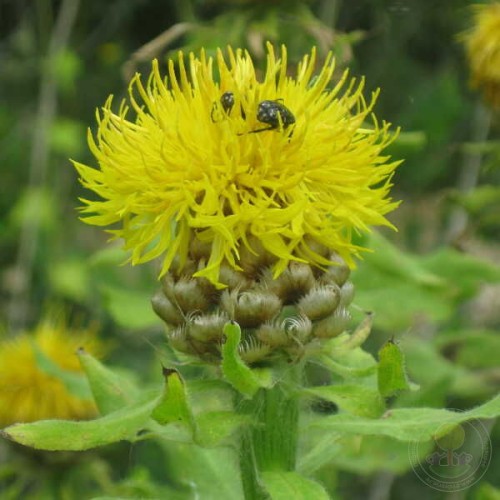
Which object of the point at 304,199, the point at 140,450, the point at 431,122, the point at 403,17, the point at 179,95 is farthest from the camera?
the point at 431,122

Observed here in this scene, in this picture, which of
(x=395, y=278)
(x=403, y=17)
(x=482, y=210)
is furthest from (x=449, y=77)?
(x=395, y=278)

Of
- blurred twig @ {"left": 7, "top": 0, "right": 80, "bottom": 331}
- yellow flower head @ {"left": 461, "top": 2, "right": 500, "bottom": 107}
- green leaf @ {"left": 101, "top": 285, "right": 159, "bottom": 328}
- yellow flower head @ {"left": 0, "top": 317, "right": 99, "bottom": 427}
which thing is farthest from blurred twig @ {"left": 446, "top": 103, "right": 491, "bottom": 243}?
blurred twig @ {"left": 7, "top": 0, "right": 80, "bottom": 331}

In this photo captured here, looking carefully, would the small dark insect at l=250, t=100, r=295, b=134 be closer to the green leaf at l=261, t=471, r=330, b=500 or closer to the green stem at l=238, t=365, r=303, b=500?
the green stem at l=238, t=365, r=303, b=500

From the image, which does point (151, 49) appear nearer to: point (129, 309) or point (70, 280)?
point (129, 309)

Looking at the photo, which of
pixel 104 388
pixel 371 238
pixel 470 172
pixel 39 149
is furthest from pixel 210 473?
pixel 39 149

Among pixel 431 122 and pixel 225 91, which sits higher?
pixel 225 91

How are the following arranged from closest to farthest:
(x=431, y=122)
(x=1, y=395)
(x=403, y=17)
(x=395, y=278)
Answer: (x=395, y=278) → (x=1, y=395) → (x=403, y=17) → (x=431, y=122)

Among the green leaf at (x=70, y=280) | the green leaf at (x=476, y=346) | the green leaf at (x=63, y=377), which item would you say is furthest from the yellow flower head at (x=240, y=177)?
the green leaf at (x=70, y=280)

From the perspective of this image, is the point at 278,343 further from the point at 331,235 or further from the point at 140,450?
the point at 140,450
